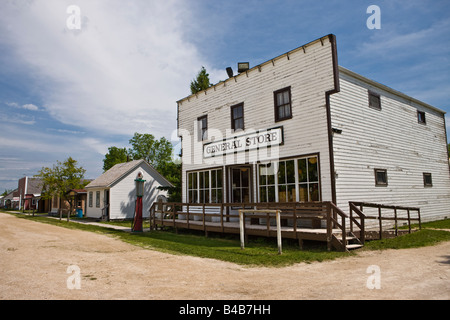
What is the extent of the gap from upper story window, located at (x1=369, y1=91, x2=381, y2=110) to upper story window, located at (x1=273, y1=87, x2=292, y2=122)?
3.68m

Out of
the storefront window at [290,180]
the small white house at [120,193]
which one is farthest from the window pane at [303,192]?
the small white house at [120,193]

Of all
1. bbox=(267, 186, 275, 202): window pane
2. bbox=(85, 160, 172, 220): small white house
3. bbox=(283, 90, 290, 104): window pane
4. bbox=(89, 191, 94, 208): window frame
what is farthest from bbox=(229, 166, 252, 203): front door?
bbox=(89, 191, 94, 208): window frame

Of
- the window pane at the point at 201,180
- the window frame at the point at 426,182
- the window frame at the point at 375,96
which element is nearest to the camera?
the window frame at the point at 375,96

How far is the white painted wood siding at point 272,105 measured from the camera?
37.6ft

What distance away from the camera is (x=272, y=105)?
13352 mm

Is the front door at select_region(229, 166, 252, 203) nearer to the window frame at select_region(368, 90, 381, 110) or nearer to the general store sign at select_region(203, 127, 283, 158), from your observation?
the general store sign at select_region(203, 127, 283, 158)

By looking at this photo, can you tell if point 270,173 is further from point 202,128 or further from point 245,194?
point 202,128

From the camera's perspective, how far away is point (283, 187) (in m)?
12.4

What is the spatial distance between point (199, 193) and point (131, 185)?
14.1 metres

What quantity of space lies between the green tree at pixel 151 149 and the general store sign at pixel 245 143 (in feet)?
168

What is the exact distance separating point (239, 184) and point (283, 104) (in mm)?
4338

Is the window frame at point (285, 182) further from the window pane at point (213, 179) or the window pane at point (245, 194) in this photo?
the window pane at point (213, 179)
